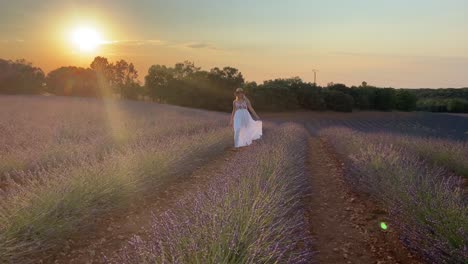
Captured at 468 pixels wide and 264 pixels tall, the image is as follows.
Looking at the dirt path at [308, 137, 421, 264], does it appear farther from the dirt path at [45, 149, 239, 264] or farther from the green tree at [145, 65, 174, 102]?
the green tree at [145, 65, 174, 102]

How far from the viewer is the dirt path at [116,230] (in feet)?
13.9

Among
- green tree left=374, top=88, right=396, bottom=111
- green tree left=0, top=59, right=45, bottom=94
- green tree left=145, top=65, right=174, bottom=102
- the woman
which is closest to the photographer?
the woman

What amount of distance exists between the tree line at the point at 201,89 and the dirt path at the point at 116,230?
129 feet

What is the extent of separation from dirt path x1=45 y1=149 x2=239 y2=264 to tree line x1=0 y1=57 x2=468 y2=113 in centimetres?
3942

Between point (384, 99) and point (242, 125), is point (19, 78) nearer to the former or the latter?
point (242, 125)

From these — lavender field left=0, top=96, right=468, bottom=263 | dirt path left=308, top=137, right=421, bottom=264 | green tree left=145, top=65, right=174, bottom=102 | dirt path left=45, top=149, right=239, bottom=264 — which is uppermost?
green tree left=145, top=65, right=174, bottom=102

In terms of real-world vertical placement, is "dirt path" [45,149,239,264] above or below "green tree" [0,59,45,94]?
below

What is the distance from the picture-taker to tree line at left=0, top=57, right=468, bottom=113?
44806 mm

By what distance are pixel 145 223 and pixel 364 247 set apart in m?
2.65

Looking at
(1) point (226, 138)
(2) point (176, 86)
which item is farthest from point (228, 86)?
(1) point (226, 138)

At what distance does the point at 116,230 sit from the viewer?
5.04 m

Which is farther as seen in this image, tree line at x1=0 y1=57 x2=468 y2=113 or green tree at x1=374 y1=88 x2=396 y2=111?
green tree at x1=374 y1=88 x2=396 y2=111

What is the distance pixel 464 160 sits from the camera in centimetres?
953

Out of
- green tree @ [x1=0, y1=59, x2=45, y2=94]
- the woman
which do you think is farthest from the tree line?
the woman
